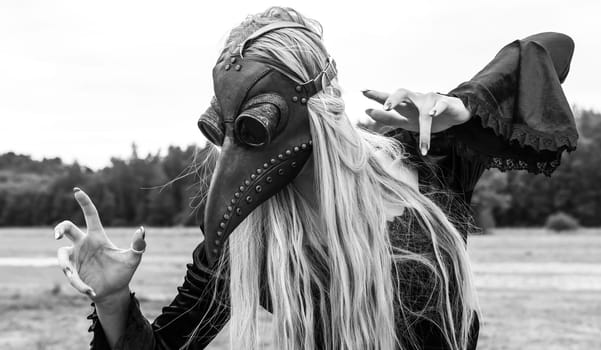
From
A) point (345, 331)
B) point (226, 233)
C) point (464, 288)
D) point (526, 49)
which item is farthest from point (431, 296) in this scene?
point (526, 49)

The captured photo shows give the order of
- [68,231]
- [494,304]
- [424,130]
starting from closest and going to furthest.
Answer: [424,130]
[68,231]
[494,304]

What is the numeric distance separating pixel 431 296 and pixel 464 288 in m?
0.13

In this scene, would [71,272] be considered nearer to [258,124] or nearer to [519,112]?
[258,124]

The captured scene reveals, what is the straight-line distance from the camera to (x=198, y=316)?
2.43m

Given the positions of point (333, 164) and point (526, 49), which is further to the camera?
point (526, 49)

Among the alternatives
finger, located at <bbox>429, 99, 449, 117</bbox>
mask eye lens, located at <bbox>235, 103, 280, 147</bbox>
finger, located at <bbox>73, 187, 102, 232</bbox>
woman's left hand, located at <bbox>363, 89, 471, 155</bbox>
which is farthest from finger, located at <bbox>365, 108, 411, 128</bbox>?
finger, located at <bbox>73, 187, 102, 232</bbox>

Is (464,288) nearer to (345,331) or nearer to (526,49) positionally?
(345,331)

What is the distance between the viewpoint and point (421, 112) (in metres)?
1.96

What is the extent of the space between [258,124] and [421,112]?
1.42 ft

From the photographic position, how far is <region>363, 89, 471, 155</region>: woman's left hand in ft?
6.37

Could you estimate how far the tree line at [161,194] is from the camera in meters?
54.2

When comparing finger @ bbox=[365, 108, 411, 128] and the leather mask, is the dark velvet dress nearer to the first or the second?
finger @ bbox=[365, 108, 411, 128]

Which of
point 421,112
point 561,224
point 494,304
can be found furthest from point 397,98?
point 561,224

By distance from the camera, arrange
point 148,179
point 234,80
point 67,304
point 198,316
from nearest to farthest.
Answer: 1. point 234,80
2. point 198,316
3. point 67,304
4. point 148,179
